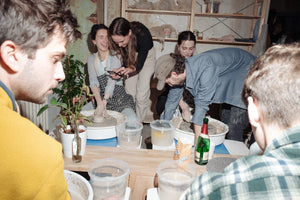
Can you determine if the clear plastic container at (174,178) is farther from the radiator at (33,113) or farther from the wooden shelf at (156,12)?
the wooden shelf at (156,12)

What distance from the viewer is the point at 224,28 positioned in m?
3.51

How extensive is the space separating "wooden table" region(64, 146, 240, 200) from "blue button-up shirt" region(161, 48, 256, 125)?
1.55 ft

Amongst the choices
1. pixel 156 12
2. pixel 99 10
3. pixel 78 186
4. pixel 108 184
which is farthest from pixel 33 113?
pixel 156 12

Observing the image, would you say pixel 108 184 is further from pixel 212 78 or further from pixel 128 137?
pixel 212 78

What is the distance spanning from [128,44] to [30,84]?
1.81 metres

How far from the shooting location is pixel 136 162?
3.35 feet

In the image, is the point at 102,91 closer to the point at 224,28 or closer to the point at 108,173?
the point at 108,173

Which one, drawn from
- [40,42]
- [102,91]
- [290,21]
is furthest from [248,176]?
[290,21]

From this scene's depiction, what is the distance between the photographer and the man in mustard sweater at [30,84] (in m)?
0.45

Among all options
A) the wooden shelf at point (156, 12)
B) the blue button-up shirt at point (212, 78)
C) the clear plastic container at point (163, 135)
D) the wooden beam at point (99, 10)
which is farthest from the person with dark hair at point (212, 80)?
the wooden shelf at point (156, 12)

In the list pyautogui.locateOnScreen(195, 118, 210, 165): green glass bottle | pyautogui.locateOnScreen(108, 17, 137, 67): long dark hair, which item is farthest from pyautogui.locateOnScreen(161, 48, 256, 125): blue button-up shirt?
pyautogui.locateOnScreen(108, 17, 137, 67): long dark hair

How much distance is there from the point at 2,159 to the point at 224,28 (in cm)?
364

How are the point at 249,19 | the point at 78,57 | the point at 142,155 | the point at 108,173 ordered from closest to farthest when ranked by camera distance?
the point at 108,173
the point at 142,155
the point at 78,57
the point at 249,19

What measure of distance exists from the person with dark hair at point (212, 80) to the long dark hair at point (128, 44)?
618 millimetres
